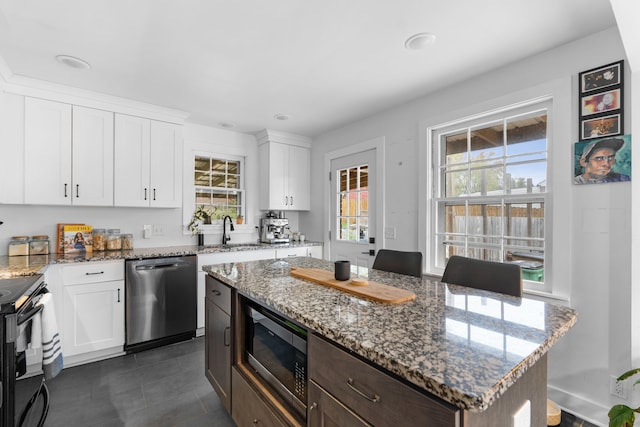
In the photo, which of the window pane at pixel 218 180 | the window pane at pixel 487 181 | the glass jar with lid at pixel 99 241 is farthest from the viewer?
the window pane at pixel 218 180

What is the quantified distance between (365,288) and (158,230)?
10.1 feet

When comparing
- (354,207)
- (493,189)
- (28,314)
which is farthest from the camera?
(354,207)

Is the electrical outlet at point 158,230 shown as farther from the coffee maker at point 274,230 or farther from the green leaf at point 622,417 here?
the green leaf at point 622,417

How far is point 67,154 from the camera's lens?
287 cm

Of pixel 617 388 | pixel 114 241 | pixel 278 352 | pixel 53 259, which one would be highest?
pixel 114 241

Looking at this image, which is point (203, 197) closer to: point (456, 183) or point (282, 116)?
point (282, 116)

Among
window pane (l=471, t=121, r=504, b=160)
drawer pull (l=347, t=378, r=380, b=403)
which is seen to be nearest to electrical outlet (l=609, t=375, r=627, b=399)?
window pane (l=471, t=121, r=504, b=160)

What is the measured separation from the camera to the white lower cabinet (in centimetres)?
260

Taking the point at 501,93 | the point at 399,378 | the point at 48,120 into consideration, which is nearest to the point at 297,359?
the point at 399,378

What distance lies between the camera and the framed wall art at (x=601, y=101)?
186 centimetres

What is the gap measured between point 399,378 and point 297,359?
556 millimetres

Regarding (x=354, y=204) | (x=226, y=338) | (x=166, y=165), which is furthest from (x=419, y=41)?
(x=166, y=165)

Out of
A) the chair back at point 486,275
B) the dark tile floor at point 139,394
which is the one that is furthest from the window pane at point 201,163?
the chair back at point 486,275

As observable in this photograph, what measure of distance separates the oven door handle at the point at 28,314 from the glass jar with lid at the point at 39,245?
1465 mm
